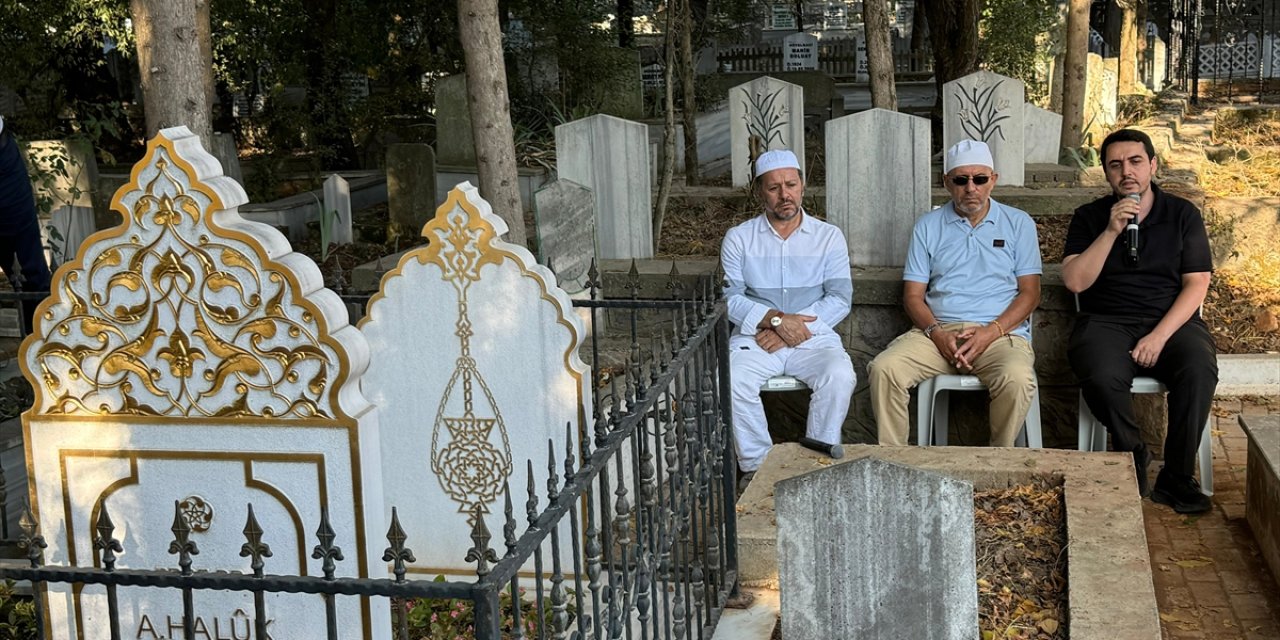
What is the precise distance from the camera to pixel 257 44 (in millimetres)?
14750

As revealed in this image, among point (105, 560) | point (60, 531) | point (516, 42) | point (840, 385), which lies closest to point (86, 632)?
point (60, 531)

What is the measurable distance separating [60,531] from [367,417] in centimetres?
88

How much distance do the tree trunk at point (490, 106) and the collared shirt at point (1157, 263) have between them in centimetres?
261

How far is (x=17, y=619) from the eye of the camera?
410cm

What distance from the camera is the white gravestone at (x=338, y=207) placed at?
10492mm

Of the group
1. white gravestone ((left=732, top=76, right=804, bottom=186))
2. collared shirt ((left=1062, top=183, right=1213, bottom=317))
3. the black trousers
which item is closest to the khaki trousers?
the black trousers

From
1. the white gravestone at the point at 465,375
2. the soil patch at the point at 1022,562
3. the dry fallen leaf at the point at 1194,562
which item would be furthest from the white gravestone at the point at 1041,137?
the white gravestone at the point at 465,375

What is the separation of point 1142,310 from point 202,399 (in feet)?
13.0

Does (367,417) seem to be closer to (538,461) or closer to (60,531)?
(60,531)

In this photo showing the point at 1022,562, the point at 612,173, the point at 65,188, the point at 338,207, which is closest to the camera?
the point at 1022,562

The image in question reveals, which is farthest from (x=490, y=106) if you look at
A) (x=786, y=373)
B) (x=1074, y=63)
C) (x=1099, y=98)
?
(x=1099, y=98)

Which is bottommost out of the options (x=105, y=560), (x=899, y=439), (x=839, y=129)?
(x=899, y=439)

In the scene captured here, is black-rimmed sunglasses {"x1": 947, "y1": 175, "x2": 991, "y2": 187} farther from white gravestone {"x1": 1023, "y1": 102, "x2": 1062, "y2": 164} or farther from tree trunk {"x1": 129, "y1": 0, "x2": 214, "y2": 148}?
white gravestone {"x1": 1023, "y1": 102, "x2": 1062, "y2": 164}

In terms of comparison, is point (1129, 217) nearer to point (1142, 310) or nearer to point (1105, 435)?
point (1142, 310)
